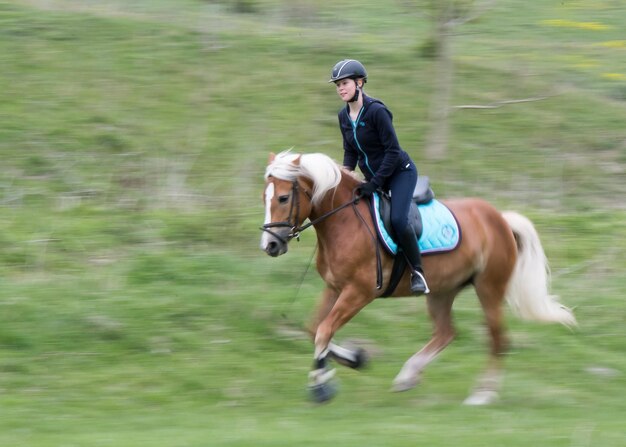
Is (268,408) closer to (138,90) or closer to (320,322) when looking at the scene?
(320,322)

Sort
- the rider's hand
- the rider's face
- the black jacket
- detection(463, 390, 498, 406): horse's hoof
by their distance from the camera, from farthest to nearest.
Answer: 1. detection(463, 390, 498, 406): horse's hoof
2. the rider's hand
3. the black jacket
4. the rider's face

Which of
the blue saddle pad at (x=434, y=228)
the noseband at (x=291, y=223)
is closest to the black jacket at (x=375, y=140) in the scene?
the blue saddle pad at (x=434, y=228)

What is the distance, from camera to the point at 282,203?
25.4ft

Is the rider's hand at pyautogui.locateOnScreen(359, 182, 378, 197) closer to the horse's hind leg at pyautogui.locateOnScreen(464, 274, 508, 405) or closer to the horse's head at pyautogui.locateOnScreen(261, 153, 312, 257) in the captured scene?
the horse's head at pyautogui.locateOnScreen(261, 153, 312, 257)

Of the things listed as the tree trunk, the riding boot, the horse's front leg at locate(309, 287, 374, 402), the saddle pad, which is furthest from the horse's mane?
the tree trunk

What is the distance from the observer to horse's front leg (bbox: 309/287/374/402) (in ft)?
25.5

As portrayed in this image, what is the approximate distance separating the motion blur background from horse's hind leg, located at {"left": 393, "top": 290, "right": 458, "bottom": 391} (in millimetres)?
175

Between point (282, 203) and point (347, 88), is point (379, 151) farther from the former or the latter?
point (282, 203)

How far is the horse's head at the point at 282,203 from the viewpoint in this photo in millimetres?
7617

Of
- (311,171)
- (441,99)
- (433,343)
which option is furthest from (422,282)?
(441,99)

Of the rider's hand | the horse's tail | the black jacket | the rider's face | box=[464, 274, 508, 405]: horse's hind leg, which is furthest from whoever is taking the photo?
the horse's tail

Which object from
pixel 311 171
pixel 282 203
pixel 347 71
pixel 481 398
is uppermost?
pixel 347 71

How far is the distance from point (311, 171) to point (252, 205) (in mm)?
6085

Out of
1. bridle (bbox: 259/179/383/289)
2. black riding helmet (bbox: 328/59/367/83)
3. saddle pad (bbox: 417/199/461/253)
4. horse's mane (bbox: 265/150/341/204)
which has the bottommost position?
saddle pad (bbox: 417/199/461/253)
